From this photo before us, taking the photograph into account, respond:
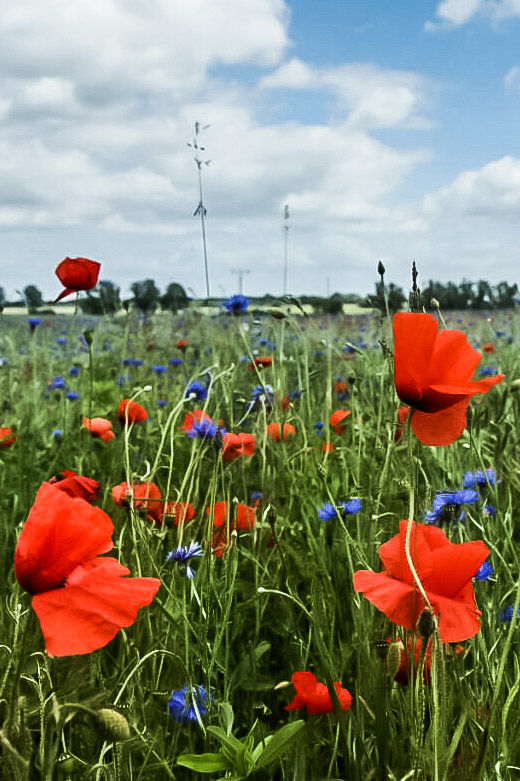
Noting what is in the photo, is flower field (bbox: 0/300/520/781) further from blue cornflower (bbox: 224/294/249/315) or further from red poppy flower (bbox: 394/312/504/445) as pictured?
blue cornflower (bbox: 224/294/249/315)

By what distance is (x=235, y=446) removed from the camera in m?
1.59

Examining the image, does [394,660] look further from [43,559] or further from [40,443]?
[40,443]

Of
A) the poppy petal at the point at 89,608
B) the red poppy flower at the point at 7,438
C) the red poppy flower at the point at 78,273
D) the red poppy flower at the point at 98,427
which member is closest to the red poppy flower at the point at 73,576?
the poppy petal at the point at 89,608

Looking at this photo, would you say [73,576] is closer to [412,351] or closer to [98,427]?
[412,351]

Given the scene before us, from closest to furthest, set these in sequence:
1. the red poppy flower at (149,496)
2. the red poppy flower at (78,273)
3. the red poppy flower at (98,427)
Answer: the red poppy flower at (149,496) < the red poppy flower at (78,273) < the red poppy flower at (98,427)

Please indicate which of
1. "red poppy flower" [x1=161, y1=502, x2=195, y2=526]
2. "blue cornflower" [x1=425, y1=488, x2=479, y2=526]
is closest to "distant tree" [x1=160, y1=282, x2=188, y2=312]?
"red poppy flower" [x1=161, y1=502, x2=195, y2=526]

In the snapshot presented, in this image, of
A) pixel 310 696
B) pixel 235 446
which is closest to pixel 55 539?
pixel 310 696

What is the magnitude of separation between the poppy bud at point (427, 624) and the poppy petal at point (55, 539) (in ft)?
0.83

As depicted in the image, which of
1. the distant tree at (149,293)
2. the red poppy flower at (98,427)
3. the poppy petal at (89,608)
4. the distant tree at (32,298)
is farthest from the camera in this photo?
the distant tree at (149,293)

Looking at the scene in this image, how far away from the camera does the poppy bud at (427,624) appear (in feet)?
2.07

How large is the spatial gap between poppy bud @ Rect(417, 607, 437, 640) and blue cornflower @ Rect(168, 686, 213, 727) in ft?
1.51

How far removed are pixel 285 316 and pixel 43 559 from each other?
3.77 feet

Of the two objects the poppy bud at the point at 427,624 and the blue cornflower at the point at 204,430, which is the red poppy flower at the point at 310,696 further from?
the blue cornflower at the point at 204,430

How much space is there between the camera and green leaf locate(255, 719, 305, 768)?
2.61 ft
